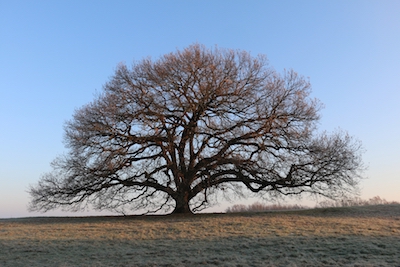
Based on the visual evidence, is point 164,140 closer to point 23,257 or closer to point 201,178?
point 201,178

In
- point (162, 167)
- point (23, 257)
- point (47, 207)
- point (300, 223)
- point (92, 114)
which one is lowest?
point (23, 257)

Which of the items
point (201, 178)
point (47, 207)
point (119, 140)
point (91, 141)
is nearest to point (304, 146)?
point (201, 178)

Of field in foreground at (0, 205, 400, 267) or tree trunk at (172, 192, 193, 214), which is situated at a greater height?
tree trunk at (172, 192, 193, 214)

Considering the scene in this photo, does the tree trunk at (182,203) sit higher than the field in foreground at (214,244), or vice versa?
the tree trunk at (182,203)

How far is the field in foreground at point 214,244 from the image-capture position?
10.7 meters

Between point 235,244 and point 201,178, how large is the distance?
9319mm

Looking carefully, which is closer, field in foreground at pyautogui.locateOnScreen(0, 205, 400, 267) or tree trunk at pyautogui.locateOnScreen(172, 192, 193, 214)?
field in foreground at pyautogui.locateOnScreen(0, 205, 400, 267)

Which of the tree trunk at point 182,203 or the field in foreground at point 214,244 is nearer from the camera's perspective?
the field in foreground at point 214,244

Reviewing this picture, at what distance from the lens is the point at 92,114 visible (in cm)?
2103

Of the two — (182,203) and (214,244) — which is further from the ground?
(182,203)

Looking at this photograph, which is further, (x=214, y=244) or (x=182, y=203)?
(x=182, y=203)

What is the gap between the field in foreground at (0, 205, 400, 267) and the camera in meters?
10.7

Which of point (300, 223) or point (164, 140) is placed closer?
point (300, 223)

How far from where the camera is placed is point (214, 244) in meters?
12.7
